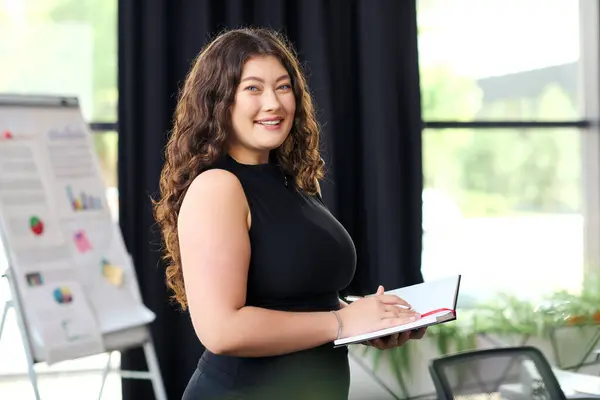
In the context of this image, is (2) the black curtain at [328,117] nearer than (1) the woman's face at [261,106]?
No

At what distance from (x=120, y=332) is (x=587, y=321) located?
2.37 m

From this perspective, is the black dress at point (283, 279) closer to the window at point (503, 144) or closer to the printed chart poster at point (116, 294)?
the printed chart poster at point (116, 294)

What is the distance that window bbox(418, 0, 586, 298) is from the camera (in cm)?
448

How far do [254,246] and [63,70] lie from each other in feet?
8.66

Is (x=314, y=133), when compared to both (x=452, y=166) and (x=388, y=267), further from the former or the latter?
(x=452, y=166)

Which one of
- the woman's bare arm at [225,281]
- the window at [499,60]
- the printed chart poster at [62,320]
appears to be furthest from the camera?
the window at [499,60]

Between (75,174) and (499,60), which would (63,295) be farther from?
(499,60)

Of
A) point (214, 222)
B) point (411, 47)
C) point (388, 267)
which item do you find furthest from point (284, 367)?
point (411, 47)

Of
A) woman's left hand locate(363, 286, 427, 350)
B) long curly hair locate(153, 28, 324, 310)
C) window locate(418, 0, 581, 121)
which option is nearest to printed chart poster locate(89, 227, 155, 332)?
long curly hair locate(153, 28, 324, 310)

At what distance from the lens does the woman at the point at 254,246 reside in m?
1.46

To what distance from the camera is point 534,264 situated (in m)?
4.65

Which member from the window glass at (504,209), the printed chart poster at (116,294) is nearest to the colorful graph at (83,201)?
the printed chart poster at (116,294)

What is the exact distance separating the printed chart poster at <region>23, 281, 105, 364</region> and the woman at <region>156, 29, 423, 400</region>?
47.2 inches

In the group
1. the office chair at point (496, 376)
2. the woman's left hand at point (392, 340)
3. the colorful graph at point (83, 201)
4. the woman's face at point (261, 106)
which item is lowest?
the office chair at point (496, 376)
